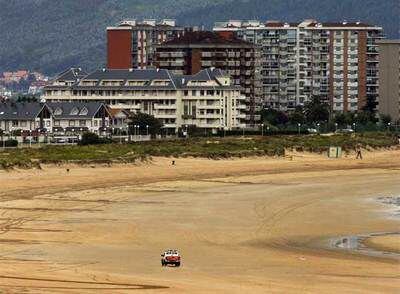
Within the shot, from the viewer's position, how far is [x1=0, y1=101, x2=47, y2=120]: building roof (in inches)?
4614

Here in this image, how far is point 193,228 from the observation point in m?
49.5

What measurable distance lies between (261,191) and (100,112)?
53.7m

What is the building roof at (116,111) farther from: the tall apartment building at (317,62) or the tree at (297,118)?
the tall apartment building at (317,62)

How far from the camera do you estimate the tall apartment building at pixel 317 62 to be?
533 feet

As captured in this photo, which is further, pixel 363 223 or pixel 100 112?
pixel 100 112

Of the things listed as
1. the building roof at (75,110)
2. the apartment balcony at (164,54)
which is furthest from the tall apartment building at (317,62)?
the building roof at (75,110)

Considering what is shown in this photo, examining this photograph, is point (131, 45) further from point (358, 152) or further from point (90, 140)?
point (358, 152)

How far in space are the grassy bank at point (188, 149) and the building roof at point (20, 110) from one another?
18206mm

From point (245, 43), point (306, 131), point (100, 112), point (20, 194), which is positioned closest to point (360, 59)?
point (245, 43)

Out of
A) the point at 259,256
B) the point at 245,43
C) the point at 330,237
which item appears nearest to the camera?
the point at 259,256

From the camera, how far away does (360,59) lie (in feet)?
535

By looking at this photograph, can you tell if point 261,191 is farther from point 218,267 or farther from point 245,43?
point 245,43

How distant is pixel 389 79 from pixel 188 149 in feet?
223

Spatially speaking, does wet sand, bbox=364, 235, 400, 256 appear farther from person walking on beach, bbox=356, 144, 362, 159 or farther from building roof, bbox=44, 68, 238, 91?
building roof, bbox=44, 68, 238, 91
